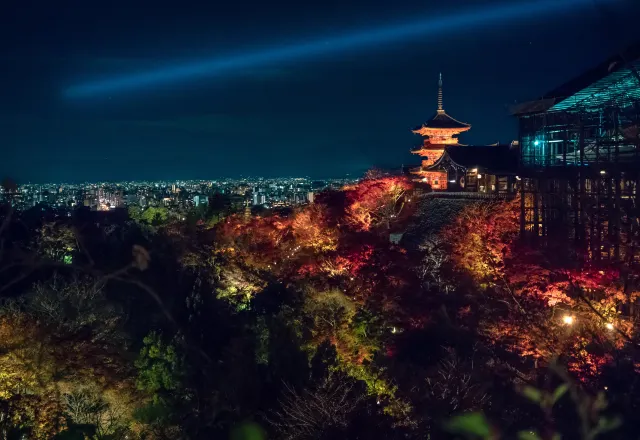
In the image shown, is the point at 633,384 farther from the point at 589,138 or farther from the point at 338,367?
the point at 589,138

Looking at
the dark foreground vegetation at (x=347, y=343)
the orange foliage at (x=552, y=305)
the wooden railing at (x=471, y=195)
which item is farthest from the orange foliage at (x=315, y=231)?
the wooden railing at (x=471, y=195)

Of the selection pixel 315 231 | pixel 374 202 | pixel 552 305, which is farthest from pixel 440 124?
pixel 552 305

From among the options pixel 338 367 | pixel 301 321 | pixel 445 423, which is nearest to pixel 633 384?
pixel 445 423

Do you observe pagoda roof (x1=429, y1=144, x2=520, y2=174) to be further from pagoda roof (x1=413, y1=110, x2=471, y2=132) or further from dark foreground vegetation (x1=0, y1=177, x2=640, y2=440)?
pagoda roof (x1=413, y1=110, x2=471, y2=132)

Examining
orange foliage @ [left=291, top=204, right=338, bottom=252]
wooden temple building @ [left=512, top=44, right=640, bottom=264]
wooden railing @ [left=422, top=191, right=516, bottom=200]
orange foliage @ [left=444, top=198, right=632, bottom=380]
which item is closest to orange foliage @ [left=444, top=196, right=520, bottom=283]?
orange foliage @ [left=444, top=198, right=632, bottom=380]

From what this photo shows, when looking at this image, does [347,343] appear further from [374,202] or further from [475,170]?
[475,170]

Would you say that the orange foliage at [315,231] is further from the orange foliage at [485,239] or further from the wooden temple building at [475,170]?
the wooden temple building at [475,170]
